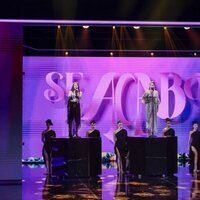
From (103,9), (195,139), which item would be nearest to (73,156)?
(103,9)

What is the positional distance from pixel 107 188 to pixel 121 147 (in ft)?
10.2

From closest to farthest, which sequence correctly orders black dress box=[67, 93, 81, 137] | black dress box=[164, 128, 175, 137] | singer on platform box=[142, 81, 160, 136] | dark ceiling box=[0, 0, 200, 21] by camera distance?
dark ceiling box=[0, 0, 200, 21] < black dress box=[67, 93, 81, 137] < singer on platform box=[142, 81, 160, 136] < black dress box=[164, 128, 175, 137]

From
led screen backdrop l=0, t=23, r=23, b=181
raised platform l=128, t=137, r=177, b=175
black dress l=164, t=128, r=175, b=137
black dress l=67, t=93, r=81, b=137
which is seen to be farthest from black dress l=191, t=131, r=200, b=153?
led screen backdrop l=0, t=23, r=23, b=181

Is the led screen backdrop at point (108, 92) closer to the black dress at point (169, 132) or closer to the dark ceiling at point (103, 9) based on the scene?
the black dress at point (169, 132)

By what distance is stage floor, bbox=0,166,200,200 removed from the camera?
827cm

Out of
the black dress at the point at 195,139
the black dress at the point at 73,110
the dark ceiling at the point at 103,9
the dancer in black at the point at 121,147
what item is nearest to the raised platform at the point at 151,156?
the dancer in black at the point at 121,147

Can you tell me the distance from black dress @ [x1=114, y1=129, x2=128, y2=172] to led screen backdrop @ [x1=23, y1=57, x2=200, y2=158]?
11.2 feet

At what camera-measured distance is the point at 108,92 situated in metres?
16.1

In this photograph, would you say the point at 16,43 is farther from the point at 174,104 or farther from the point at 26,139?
the point at 174,104

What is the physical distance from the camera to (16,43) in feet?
34.9

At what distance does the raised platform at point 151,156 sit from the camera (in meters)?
11.2

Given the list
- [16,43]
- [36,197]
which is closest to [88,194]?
[36,197]

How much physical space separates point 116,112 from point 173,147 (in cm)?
466

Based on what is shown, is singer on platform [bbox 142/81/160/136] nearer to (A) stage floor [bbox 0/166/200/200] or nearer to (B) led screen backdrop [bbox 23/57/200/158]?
(A) stage floor [bbox 0/166/200/200]
